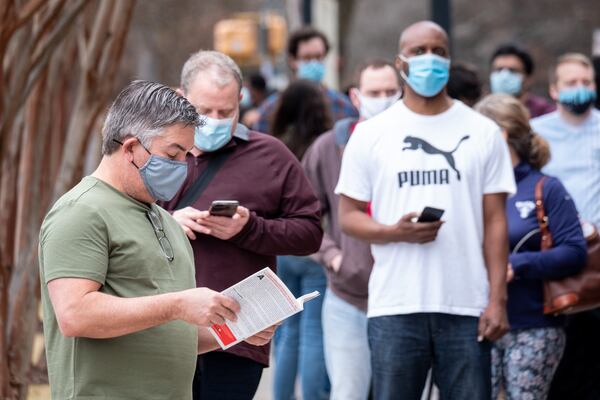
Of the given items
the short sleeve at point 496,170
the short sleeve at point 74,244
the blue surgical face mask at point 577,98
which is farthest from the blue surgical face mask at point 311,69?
the short sleeve at point 74,244

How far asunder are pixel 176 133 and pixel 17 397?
331 centimetres

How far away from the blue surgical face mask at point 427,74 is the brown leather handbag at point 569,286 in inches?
37.2

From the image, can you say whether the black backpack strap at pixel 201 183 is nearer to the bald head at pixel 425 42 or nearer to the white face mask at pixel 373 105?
the bald head at pixel 425 42

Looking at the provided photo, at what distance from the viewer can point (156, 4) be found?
35.4 metres

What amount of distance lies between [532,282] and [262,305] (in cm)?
279

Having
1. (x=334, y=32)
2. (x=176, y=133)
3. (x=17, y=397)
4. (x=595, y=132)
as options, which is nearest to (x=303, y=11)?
(x=334, y=32)

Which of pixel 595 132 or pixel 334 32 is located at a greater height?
pixel 334 32

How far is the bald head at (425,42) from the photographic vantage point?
6.04 m

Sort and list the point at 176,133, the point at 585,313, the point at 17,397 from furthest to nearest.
Result: the point at 585,313, the point at 17,397, the point at 176,133

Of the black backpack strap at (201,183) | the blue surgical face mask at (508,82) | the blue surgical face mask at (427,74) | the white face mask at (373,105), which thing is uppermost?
the blue surgical face mask at (508,82)

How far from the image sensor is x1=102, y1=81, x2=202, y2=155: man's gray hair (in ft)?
13.2

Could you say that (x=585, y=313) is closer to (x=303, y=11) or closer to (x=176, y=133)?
(x=176, y=133)

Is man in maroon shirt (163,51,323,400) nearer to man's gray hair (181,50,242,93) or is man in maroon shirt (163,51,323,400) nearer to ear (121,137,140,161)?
man's gray hair (181,50,242,93)

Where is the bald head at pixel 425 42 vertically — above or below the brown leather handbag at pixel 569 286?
above
